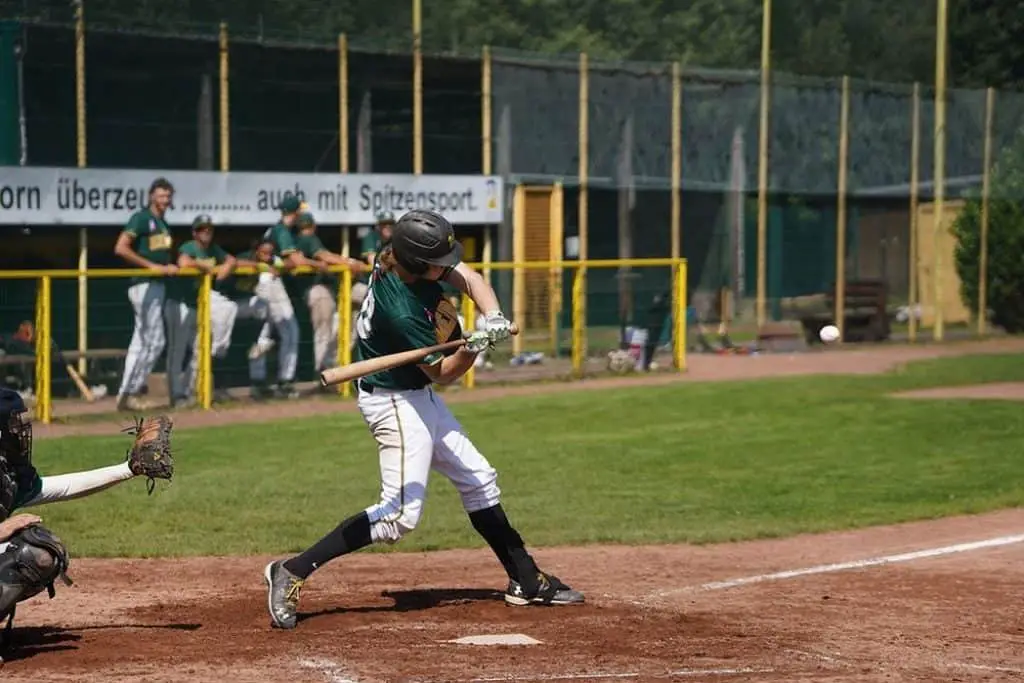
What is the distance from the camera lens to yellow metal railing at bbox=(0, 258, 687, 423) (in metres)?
15.5

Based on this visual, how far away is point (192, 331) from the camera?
16.3m

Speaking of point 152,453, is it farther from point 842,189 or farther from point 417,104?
point 842,189

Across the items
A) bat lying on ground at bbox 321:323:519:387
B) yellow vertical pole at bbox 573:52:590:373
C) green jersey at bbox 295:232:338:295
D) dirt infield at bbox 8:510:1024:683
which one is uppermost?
yellow vertical pole at bbox 573:52:590:373

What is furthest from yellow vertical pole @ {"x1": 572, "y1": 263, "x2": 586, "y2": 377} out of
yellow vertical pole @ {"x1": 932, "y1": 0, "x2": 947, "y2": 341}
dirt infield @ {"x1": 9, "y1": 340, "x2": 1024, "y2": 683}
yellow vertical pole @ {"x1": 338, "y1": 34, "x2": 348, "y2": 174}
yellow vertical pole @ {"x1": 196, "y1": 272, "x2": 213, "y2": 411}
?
yellow vertical pole @ {"x1": 932, "y1": 0, "x2": 947, "y2": 341}

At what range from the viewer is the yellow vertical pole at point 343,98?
839 inches

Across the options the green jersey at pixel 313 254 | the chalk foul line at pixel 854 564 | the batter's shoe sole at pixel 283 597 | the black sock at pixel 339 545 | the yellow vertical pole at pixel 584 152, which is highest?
the yellow vertical pole at pixel 584 152

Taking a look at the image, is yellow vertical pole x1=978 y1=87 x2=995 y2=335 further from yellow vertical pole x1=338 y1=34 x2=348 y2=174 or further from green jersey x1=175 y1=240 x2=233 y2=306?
green jersey x1=175 y1=240 x2=233 y2=306

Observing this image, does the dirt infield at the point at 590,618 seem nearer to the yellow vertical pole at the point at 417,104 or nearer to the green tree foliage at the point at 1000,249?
the yellow vertical pole at the point at 417,104

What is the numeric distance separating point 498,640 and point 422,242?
1.75m

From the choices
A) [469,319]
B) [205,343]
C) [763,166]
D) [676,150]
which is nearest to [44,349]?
[205,343]

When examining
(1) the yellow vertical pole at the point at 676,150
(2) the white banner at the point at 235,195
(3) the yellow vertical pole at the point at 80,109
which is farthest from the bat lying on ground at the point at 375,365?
(1) the yellow vertical pole at the point at 676,150

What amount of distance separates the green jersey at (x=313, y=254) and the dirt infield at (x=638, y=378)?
1191 millimetres

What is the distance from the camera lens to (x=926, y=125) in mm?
28141

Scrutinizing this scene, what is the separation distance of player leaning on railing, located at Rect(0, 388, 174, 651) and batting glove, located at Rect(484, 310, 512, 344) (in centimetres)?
144
